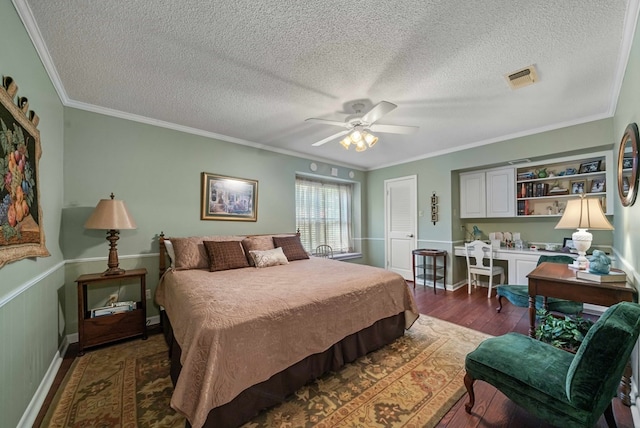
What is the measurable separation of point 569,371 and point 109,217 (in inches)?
145

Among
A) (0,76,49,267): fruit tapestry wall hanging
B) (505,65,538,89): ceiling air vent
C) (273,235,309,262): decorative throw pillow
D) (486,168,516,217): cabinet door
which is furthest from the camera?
(486,168,516,217): cabinet door

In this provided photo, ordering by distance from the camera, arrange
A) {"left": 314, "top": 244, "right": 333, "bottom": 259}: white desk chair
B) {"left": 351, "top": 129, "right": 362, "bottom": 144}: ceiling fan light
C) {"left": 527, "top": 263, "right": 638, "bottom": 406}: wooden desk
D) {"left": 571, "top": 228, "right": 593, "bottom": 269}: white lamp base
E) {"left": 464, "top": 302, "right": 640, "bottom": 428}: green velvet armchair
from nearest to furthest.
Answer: {"left": 464, "top": 302, "right": 640, "bottom": 428}: green velvet armchair
{"left": 527, "top": 263, "right": 638, "bottom": 406}: wooden desk
{"left": 571, "top": 228, "right": 593, "bottom": 269}: white lamp base
{"left": 351, "top": 129, "right": 362, "bottom": 144}: ceiling fan light
{"left": 314, "top": 244, "right": 333, "bottom": 259}: white desk chair

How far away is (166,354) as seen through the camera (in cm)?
240

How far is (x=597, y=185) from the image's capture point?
11.6 feet

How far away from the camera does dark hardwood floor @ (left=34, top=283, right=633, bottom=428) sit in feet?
5.22

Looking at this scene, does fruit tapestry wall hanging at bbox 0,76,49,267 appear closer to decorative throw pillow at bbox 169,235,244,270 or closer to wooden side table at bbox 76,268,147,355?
wooden side table at bbox 76,268,147,355

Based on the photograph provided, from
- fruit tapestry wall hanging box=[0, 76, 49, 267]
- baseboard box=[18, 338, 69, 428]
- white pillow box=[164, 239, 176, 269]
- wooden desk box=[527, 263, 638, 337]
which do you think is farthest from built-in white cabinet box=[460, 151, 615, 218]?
baseboard box=[18, 338, 69, 428]

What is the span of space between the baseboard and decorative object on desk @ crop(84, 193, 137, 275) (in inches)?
30.8

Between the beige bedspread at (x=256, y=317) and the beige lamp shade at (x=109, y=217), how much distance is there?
724 mm

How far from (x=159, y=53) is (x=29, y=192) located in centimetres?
132

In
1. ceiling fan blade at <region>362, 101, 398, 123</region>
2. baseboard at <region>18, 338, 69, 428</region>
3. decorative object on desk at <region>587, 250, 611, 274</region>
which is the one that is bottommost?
baseboard at <region>18, 338, 69, 428</region>

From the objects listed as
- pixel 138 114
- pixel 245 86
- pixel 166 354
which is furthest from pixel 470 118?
pixel 166 354

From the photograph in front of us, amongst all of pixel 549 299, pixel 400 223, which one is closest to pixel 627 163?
pixel 549 299

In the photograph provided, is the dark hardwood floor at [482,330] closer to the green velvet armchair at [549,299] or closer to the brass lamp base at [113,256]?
the green velvet armchair at [549,299]
